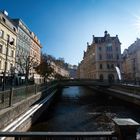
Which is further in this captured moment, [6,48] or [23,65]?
[23,65]

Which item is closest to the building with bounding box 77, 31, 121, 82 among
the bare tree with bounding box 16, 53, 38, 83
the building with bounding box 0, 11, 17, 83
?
the bare tree with bounding box 16, 53, 38, 83

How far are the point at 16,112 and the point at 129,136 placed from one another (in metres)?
8.35

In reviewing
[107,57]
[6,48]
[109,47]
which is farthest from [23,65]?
[109,47]

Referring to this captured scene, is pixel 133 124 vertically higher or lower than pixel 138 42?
lower

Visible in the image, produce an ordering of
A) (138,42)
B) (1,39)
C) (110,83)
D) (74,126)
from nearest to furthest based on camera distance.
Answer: (74,126), (1,39), (110,83), (138,42)

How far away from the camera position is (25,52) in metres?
47.7

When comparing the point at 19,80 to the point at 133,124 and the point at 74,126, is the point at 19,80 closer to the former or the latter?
the point at 74,126

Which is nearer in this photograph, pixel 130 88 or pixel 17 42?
pixel 130 88

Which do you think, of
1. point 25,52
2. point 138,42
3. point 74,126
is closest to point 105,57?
point 138,42

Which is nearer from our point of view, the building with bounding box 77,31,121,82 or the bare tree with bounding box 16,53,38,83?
the bare tree with bounding box 16,53,38,83

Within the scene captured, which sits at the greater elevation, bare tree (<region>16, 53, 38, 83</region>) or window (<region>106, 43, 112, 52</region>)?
window (<region>106, 43, 112, 52</region>)

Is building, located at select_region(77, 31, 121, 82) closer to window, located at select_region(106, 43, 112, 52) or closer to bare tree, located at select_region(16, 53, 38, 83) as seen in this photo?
window, located at select_region(106, 43, 112, 52)

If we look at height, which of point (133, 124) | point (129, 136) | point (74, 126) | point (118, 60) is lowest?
point (74, 126)

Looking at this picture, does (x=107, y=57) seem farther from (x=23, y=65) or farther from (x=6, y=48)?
(x=6, y=48)
